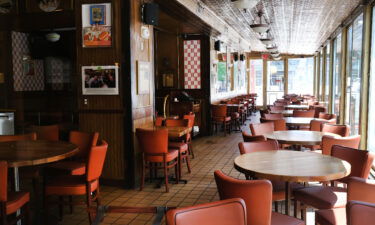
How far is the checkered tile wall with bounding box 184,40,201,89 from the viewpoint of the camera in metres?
10.4

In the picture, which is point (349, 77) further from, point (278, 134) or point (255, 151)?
point (255, 151)

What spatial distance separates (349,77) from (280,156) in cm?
678

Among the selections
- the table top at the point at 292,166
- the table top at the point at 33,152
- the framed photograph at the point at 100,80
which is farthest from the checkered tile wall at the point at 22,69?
the table top at the point at 292,166

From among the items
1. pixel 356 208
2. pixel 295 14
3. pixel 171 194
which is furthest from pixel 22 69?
pixel 356 208

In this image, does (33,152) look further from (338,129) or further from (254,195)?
(338,129)

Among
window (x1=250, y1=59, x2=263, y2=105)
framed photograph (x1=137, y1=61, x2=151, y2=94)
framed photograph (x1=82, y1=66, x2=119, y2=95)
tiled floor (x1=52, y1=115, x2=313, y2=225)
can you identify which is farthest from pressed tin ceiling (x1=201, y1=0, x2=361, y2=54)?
window (x1=250, y1=59, x2=263, y2=105)

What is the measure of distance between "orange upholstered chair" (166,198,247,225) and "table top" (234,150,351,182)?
104 cm

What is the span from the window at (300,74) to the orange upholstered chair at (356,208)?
1908cm

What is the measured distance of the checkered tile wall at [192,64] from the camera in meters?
10.4

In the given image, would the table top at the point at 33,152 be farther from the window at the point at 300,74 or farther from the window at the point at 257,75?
the window at the point at 300,74

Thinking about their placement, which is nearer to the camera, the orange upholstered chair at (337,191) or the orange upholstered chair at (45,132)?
the orange upholstered chair at (337,191)

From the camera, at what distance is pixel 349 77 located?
9.22 metres

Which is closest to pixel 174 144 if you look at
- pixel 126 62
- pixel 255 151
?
pixel 126 62

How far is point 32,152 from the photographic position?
11.2 ft
